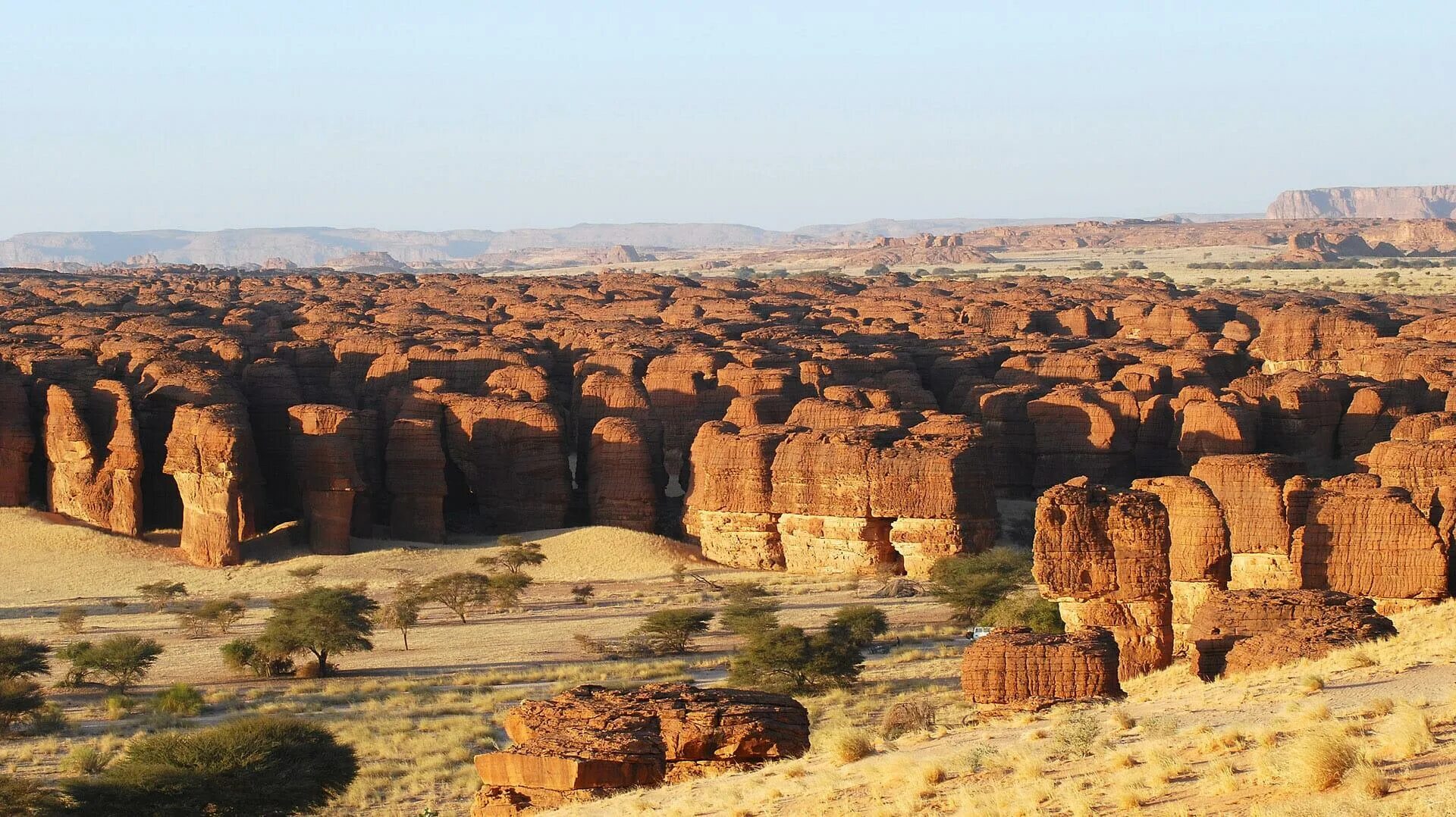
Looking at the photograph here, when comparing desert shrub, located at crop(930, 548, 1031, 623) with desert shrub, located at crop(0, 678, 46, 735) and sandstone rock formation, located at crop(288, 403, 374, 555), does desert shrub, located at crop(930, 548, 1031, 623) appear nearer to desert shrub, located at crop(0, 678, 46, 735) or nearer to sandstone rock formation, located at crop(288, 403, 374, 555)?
sandstone rock formation, located at crop(288, 403, 374, 555)

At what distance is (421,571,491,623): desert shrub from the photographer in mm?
38875

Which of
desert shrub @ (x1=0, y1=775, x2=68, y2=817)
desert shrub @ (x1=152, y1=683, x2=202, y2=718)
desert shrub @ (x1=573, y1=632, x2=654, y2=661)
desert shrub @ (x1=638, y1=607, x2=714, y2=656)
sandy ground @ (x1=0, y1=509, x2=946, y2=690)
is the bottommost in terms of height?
sandy ground @ (x1=0, y1=509, x2=946, y2=690)

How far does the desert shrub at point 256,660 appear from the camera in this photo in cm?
3222

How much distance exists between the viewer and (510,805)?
1769 centimetres

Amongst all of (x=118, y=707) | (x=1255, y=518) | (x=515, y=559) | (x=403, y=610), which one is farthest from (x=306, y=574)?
(x=1255, y=518)

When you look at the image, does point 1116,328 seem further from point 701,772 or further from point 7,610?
point 701,772

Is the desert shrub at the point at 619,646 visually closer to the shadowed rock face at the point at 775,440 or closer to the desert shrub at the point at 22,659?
the shadowed rock face at the point at 775,440

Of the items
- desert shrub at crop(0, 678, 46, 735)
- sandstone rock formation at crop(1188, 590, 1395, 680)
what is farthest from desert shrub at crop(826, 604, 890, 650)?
desert shrub at crop(0, 678, 46, 735)

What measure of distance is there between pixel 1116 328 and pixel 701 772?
72.5 m

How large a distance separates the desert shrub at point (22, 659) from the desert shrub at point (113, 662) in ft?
1.49

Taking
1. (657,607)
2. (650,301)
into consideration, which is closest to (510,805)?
(657,607)

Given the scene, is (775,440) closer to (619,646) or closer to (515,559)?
(515,559)

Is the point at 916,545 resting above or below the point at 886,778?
below

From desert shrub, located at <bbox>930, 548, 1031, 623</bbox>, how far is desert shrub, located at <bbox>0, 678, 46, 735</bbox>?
644 inches
